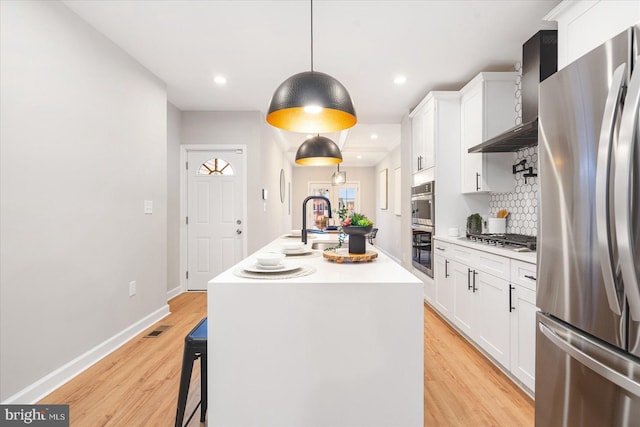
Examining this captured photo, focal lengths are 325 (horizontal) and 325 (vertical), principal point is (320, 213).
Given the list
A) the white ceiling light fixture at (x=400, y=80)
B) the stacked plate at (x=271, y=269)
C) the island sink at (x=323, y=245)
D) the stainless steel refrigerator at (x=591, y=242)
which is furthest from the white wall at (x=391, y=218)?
the stacked plate at (x=271, y=269)

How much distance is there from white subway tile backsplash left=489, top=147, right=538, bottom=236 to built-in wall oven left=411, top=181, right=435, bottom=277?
28.8 inches

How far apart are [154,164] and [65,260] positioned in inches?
56.6

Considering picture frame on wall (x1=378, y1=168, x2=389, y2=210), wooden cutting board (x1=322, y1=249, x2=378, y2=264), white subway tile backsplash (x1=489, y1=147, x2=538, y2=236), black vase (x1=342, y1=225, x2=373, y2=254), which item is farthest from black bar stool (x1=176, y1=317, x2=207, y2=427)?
picture frame on wall (x1=378, y1=168, x2=389, y2=210)

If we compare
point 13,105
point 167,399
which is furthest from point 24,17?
point 167,399

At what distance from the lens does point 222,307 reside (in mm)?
1351

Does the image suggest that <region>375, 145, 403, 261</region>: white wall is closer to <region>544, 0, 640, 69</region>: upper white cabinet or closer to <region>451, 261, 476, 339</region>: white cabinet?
<region>451, 261, 476, 339</region>: white cabinet

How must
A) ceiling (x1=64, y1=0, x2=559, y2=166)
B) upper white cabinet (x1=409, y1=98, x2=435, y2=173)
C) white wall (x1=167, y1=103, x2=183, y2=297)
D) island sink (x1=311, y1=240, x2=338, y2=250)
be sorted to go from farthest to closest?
1. white wall (x1=167, y1=103, x2=183, y2=297)
2. upper white cabinet (x1=409, y1=98, x2=435, y2=173)
3. island sink (x1=311, y1=240, x2=338, y2=250)
4. ceiling (x1=64, y1=0, x2=559, y2=166)

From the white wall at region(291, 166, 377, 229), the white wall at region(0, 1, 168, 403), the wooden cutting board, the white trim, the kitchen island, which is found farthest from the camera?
the white wall at region(291, 166, 377, 229)

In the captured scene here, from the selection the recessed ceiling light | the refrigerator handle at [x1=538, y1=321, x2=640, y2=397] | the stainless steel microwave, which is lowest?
the refrigerator handle at [x1=538, y1=321, x2=640, y2=397]

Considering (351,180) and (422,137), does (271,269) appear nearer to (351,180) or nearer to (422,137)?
(422,137)

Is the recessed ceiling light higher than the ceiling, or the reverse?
the ceiling

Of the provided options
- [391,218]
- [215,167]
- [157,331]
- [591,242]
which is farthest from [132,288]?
[391,218]

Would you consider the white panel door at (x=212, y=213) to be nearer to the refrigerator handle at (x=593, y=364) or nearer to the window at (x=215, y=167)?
the window at (x=215, y=167)

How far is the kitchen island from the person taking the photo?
1.35m
